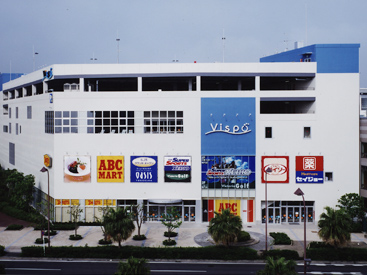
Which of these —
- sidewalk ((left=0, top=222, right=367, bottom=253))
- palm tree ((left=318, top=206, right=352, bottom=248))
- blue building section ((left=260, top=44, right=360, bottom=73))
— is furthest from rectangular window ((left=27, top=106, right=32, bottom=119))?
palm tree ((left=318, top=206, right=352, bottom=248))

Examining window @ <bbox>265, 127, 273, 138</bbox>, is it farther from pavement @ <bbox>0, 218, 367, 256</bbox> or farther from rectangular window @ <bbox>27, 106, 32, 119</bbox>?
rectangular window @ <bbox>27, 106, 32, 119</bbox>

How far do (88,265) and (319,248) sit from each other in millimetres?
22064

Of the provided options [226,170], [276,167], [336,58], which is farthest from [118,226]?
[336,58]

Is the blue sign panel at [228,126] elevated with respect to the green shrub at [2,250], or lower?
elevated

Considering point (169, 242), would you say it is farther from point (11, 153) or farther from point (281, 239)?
point (11, 153)

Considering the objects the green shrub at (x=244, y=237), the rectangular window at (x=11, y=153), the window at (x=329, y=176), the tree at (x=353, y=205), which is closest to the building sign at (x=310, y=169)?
the window at (x=329, y=176)

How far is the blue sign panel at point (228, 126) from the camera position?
53.1 metres

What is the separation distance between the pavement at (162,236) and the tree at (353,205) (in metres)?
2.43

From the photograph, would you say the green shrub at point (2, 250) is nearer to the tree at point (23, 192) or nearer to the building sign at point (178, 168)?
the tree at point (23, 192)

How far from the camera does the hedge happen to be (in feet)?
131

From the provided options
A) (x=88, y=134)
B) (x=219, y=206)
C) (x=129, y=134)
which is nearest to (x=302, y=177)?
(x=219, y=206)

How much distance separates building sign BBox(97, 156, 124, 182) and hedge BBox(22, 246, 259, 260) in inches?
553

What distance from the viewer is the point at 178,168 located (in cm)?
5319

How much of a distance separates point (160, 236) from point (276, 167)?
17050 millimetres
